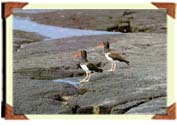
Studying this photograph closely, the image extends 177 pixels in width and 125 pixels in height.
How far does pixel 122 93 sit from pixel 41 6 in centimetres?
37

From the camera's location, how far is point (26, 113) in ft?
4.47

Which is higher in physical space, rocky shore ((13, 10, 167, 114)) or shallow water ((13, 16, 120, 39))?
shallow water ((13, 16, 120, 39))

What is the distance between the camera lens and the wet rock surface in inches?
53.3

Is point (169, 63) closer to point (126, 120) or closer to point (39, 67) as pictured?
point (126, 120)

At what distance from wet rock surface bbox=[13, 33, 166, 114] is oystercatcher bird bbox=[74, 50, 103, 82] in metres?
0.01

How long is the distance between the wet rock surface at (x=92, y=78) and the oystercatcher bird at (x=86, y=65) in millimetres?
13

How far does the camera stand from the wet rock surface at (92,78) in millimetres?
1354

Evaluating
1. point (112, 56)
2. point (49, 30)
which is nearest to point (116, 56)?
point (112, 56)

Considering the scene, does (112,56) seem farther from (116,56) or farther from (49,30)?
(49,30)

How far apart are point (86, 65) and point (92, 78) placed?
0.04 meters


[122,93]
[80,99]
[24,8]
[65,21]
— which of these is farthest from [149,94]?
[24,8]

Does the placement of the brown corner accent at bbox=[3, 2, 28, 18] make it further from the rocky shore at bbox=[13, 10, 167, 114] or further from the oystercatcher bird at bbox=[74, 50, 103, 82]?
the oystercatcher bird at bbox=[74, 50, 103, 82]

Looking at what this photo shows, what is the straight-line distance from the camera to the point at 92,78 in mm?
1364

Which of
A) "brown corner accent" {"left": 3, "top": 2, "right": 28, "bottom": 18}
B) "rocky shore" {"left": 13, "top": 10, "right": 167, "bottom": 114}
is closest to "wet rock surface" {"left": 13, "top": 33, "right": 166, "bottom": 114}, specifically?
"rocky shore" {"left": 13, "top": 10, "right": 167, "bottom": 114}
